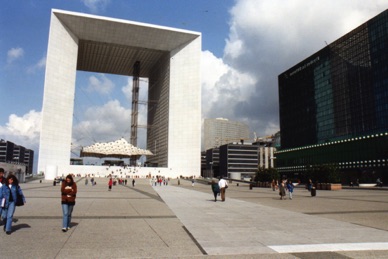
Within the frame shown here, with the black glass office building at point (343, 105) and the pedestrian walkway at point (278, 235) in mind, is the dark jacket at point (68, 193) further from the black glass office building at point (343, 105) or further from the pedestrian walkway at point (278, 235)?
the black glass office building at point (343, 105)

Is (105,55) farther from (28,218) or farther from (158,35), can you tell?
(28,218)

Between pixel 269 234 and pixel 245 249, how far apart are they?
219 centimetres

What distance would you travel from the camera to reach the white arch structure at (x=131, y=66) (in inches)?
3696

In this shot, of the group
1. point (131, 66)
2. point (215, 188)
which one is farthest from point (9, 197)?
point (131, 66)

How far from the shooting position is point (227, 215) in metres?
14.5

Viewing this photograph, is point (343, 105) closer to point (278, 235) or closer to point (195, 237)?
point (278, 235)

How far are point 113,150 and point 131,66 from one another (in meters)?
32.7

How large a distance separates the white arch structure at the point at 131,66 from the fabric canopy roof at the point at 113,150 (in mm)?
8701

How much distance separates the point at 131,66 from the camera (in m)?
125

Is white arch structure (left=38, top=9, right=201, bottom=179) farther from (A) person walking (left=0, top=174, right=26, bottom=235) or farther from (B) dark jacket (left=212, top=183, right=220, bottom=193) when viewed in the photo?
(A) person walking (left=0, top=174, right=26, bottom=235)

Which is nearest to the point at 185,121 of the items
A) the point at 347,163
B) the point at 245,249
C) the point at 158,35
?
the point at 158,35

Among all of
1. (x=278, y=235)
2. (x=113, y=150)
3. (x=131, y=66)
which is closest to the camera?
(x=278, y=235)

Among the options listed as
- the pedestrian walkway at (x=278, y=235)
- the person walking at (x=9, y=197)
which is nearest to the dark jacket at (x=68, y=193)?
the person walking at (x=9, y=197)

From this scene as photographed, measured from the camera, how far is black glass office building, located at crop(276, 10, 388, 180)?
87250 millimetres
